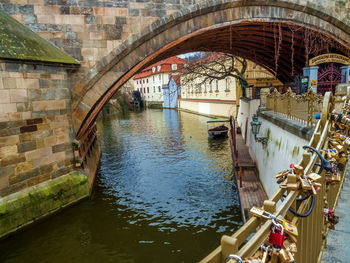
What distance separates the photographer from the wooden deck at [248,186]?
26.1 ft

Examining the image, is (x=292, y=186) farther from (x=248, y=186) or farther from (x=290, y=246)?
(x=248, y=186)

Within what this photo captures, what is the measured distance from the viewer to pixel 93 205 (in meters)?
9.34

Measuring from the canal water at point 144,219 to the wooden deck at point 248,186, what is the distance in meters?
0.60

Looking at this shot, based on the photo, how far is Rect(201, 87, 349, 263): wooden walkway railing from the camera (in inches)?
51.2

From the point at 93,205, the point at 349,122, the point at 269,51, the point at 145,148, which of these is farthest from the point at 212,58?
the point at 349,122

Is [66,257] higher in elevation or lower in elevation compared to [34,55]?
lower

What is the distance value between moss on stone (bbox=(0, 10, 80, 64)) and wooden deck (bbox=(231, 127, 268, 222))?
7245 mm

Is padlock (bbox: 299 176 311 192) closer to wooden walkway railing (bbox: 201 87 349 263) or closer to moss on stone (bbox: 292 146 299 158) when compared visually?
wooden walkway railing (bbox: 201 87 349 263)

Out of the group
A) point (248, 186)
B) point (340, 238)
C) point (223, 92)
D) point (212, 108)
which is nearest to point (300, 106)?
point (248, 186)

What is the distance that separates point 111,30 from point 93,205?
6406 millimetres

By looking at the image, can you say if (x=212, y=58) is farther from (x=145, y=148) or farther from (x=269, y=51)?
(x=145, y=148)

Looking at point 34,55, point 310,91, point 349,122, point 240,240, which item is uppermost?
point 34,55

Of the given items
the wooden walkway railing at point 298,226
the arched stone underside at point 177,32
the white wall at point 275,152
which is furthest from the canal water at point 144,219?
the wooden walkway railing at point 298,226

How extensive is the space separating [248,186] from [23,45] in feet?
29.1
